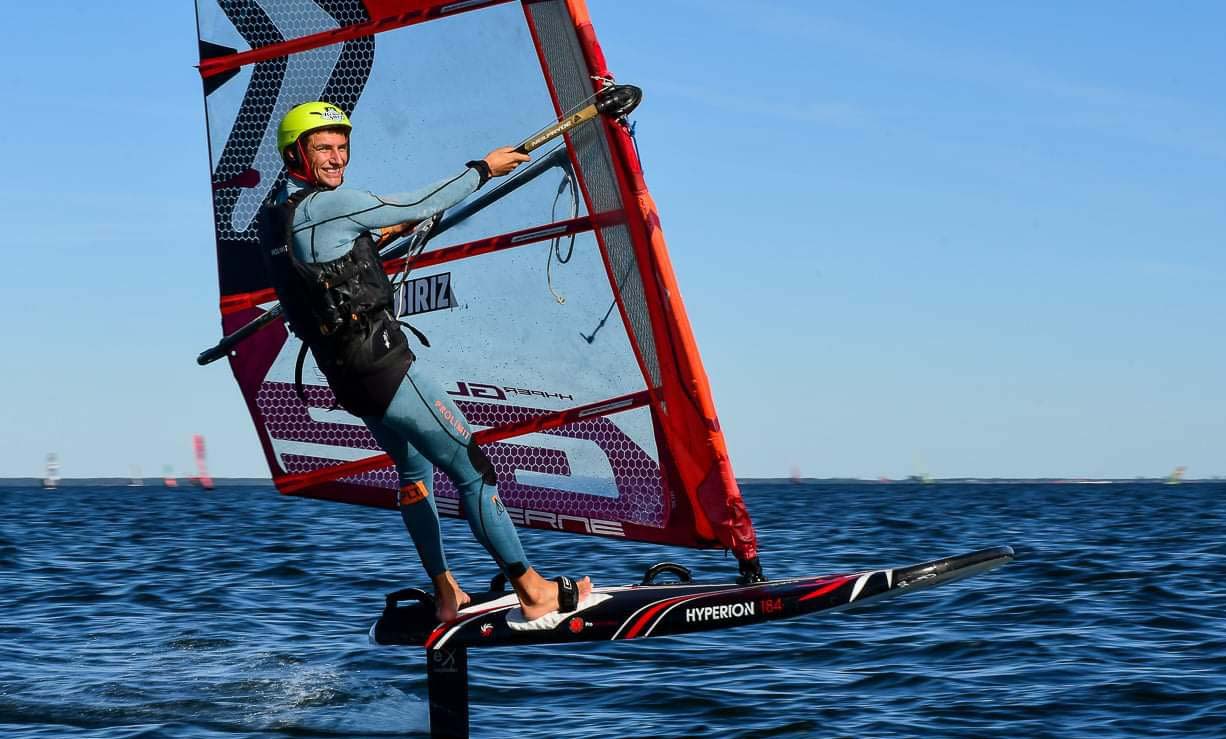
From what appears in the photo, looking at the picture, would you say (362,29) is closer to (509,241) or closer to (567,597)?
(509,241)

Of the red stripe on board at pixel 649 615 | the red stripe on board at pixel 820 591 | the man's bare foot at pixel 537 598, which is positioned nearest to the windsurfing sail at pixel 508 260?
the red stripe on board at pixel 649 615

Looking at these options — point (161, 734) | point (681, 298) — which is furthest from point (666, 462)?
point (161, 734)

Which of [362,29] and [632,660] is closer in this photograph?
[362,29]

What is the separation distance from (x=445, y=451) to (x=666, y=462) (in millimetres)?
1417

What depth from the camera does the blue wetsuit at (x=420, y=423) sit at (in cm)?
530

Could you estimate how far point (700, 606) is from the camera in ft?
19.6

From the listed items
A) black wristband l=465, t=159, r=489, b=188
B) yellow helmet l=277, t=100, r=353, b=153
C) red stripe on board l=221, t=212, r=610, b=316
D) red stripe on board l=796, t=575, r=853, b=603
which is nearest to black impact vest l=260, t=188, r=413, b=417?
yellow helmet l=277, t=100, r=353, b=153

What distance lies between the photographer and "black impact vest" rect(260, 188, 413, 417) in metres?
5.33

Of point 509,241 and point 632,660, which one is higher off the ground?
point 509,241

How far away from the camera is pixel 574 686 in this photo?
8633 millimetres

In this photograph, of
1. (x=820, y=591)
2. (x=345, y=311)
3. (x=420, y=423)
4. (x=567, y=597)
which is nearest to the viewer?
(x=345, y=311)

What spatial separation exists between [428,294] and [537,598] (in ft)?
5.47

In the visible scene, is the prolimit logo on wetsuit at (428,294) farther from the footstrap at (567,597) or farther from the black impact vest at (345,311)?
the footstrap at (567,597)

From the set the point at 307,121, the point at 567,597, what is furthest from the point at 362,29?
the point at 567,597
